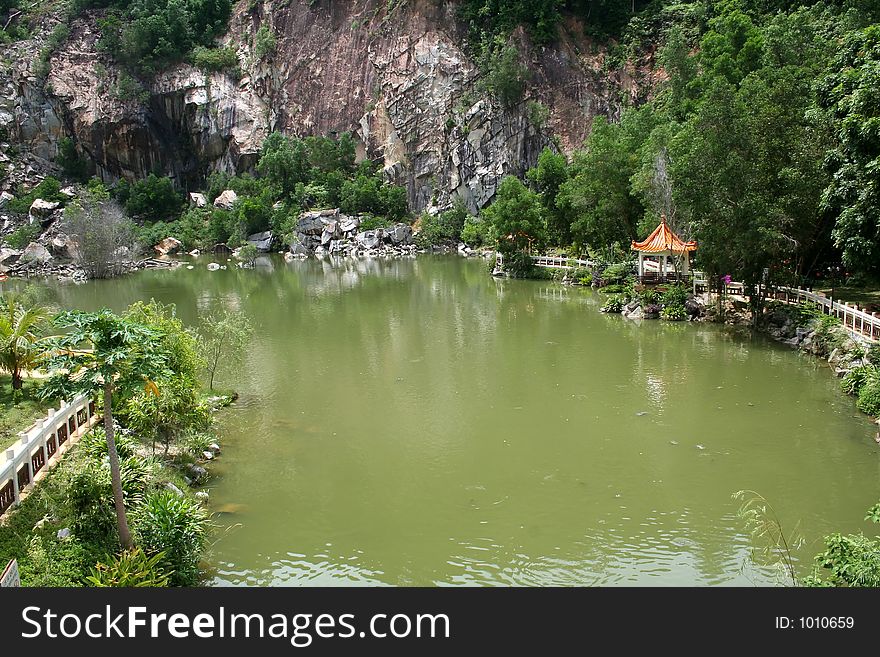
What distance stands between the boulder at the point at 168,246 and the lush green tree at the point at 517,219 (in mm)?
36663

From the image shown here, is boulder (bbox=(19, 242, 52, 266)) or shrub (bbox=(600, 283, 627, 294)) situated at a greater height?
boulder (bbox=(19, 242, 52, 266))

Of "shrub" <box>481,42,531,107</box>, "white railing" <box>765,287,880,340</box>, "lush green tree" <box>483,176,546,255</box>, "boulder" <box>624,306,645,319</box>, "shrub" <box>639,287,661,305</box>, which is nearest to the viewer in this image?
"white railing" <box>765,287,880,340</box>

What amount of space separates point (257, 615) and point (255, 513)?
5794 millimetres

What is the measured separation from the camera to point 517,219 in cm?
4231

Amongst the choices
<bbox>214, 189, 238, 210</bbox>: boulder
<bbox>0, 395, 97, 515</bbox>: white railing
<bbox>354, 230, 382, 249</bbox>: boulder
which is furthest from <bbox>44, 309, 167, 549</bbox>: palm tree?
<bbox>214, 189, 238, 210</bbox>: boulder

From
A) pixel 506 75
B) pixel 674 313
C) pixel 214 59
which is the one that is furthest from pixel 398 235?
pixel 674 313

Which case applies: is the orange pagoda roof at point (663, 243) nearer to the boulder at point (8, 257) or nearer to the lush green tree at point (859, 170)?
the lush green tree at point (859, 170)

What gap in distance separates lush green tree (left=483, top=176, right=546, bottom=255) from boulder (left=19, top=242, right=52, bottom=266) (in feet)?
117

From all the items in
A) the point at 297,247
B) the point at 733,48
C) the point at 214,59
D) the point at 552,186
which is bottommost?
the point at 297,247

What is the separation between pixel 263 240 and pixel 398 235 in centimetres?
1325

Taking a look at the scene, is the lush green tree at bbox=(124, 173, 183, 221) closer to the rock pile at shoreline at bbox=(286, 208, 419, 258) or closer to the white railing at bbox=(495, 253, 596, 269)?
the rock pile at shoreline at bbox=(286, 208, 419, 258)

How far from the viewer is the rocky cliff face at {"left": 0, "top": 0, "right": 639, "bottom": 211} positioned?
6781cm

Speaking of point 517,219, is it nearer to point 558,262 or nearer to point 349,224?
point 558,262

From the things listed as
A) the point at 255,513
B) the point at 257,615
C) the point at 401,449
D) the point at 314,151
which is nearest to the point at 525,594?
the point at 257,615
